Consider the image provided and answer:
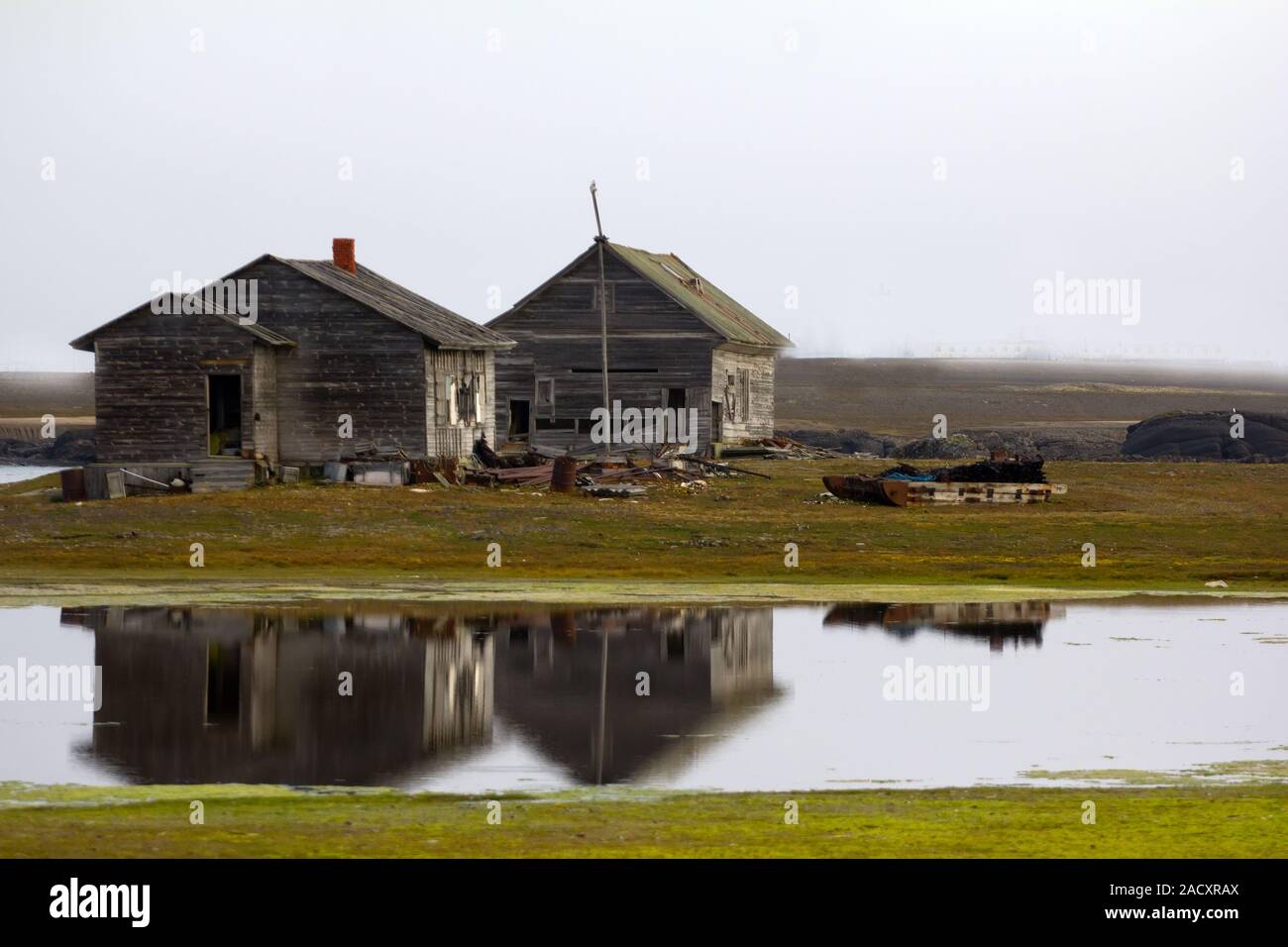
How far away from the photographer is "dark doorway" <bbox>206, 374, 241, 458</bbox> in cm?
4606

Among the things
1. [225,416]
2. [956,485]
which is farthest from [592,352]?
[956,485]

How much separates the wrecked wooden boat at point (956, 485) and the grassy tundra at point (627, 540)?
468 millimetres

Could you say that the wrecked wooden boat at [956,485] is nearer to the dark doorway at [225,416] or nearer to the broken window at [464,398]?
the broken window at [464,398]

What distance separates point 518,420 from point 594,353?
11.0ft

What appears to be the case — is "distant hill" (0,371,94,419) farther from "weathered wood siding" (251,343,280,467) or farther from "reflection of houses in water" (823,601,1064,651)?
"reflection of houses in water" (823,601,1064,651)

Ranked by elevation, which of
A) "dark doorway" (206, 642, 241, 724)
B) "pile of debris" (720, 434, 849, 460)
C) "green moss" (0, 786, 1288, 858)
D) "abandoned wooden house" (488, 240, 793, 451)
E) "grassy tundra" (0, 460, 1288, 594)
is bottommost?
"green moss" (0, 786, 1288, 858)

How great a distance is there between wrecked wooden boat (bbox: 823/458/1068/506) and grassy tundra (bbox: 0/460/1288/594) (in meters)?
0.47

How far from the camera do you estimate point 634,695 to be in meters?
21.1

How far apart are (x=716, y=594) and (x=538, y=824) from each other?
17.9 metres

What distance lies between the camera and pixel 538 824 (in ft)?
45.4

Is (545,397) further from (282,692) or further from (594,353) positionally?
(282,692)

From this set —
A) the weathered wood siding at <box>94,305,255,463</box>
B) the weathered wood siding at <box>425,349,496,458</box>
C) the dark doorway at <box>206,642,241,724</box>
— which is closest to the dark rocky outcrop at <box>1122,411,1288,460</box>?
the weathered wood siding at <box>425,349,496,458</box>

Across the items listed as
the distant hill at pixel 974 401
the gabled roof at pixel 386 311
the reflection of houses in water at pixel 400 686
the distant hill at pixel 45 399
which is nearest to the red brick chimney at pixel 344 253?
the gabled roof at pixel 386 311
